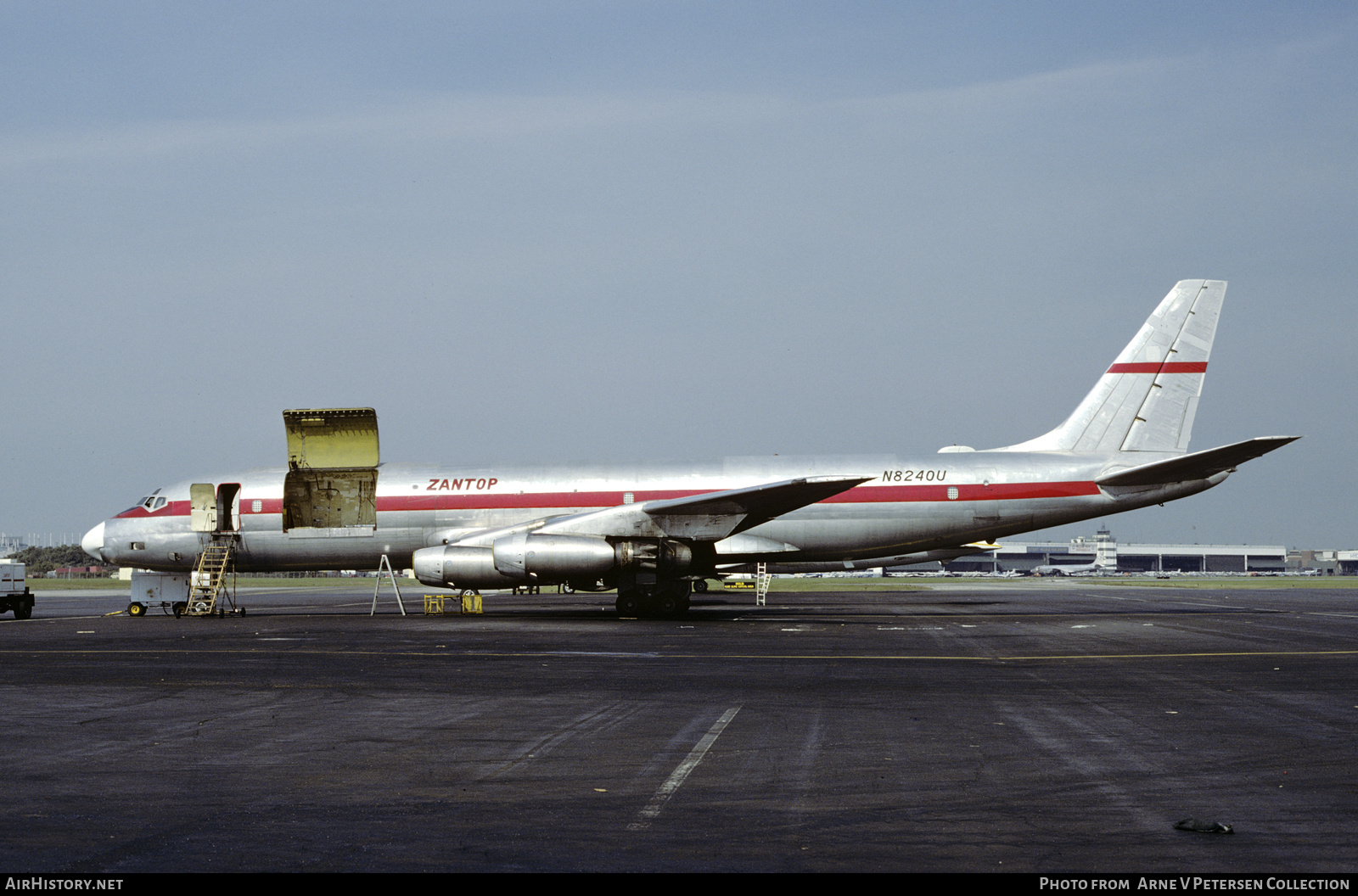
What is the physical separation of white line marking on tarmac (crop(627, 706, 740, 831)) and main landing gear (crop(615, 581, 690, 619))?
16850 millimetres

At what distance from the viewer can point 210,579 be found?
29922 millimetres

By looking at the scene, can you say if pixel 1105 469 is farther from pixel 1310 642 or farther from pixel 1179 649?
pixel 1179 649

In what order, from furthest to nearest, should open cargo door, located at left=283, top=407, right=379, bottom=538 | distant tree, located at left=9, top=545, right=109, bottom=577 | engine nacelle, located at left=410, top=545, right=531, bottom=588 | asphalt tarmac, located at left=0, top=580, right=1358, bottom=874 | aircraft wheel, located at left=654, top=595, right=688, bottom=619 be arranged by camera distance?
distant tree, located at left=9, top=545, right=109, bottom=577 < open cargo door, located at left=283, top=407, right=379, bottom=538 < aircraft wheel, located at left=654, top=595, right=688, bottom=619 < engine nacelle, located at left=410, top=545, right=531, bottom=588 < asphalt tarmac, located at left=0, top=580, right=1358, bottom=874

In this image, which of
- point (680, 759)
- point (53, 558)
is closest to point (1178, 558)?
point (53, 558)

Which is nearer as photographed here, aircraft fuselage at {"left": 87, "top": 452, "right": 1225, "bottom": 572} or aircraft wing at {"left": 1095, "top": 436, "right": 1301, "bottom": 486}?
aircraft wing at {"left": 1095, "top": 436, "right": 1301, "bottom": 486}

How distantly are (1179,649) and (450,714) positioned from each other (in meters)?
12.5

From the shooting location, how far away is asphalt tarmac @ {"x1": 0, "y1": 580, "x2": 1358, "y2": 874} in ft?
18.5

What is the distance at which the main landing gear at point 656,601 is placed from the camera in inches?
1081

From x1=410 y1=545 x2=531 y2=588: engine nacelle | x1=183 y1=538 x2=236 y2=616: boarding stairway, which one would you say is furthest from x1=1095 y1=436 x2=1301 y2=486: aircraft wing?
x1=183 y1=538 x2=236 y2=616: boarding stairway

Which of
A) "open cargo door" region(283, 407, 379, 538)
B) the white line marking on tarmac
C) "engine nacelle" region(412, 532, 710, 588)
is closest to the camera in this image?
the white line marking on tarmac

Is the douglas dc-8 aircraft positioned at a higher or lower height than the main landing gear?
higher

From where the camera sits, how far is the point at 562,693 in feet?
40.5

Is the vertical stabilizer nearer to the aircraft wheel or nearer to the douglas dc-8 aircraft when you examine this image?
the douglas dc-8 aircraft

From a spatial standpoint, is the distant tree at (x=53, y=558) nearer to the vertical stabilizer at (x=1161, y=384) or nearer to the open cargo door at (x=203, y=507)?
the open cargo door at (x=203, y=507)
